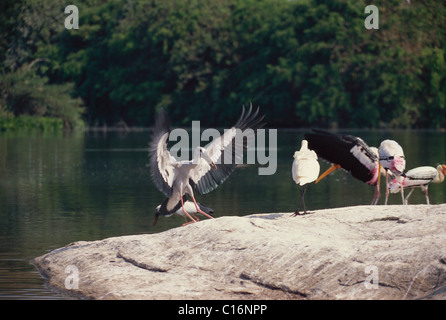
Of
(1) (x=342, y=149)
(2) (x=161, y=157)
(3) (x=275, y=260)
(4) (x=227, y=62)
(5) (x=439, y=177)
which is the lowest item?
(3) (x=275, y=260)

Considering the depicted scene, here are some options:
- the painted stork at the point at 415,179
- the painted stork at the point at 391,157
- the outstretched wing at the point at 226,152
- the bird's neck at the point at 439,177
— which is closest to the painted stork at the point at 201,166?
the outstretched wing at the point at 226,152

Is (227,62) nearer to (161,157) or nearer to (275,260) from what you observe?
(161,157)

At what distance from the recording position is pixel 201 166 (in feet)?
40.1

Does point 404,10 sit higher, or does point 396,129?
→ point 404,10

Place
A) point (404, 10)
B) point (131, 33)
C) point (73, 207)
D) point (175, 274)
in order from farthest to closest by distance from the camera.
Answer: point (131, 33)
point (404, 10)
point (73, 207)
point (175, 274)

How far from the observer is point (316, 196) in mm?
19719

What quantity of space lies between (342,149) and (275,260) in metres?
2.98

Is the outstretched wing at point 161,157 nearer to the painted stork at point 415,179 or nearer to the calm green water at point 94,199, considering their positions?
the calm green water at point 94,199

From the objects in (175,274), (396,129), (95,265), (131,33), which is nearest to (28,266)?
(95,265)

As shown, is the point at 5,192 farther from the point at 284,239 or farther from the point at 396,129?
the point at 396,129

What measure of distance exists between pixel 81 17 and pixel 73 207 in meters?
61.3

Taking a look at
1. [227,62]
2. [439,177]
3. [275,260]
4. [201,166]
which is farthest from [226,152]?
[227,62]

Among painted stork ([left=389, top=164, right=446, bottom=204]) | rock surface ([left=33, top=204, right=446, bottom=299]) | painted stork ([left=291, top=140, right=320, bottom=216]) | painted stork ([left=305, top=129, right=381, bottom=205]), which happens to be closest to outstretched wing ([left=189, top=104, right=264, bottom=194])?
painted stork ([left=305, top=129, right=381, bottom=205])
